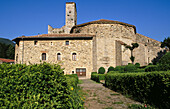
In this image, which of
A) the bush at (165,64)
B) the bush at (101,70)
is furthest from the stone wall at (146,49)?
the bush at (165,64)

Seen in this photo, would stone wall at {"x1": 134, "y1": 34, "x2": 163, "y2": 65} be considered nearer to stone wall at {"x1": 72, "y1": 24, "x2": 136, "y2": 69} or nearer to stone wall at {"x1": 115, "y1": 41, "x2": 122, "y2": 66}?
stone wall at {"x1": 72, "y1": 24, "x2": 136, "y2": 69}

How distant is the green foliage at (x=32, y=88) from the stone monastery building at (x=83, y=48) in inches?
753

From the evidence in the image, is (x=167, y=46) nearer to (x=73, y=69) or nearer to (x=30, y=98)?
(x=73, y=69)

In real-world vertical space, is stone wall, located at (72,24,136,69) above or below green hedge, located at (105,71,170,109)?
above

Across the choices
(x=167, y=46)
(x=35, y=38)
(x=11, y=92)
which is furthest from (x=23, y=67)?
(x=167, y=46)

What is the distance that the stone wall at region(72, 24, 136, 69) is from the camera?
76.5ft

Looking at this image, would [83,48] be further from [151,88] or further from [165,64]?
[151,88]

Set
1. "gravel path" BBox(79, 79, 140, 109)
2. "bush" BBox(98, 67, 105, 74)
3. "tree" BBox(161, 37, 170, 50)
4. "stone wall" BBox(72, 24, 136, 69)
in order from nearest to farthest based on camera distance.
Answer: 1. "gravel path" BBox(79, 79, 140, 109)
2. "bush" BBox(98, 67, 105, 74)
3. "stone wall" BBox(72, 24, 136, 69)
4. "tree" BBox(161, 37, 170, 50)

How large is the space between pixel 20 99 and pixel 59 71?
89 centimetres

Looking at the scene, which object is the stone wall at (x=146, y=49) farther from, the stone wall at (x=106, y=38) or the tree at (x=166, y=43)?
the stone wall at (x=106, y=38)

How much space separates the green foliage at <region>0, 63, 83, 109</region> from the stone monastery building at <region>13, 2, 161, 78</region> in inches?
753

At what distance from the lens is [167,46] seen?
113 ft

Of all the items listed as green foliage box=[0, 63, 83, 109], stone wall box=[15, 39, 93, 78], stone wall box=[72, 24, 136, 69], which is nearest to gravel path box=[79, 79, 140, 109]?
green foliage box=[0, 63, 83, 109]

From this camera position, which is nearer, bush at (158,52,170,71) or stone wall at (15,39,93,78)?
bush at (158,52,170,71)
